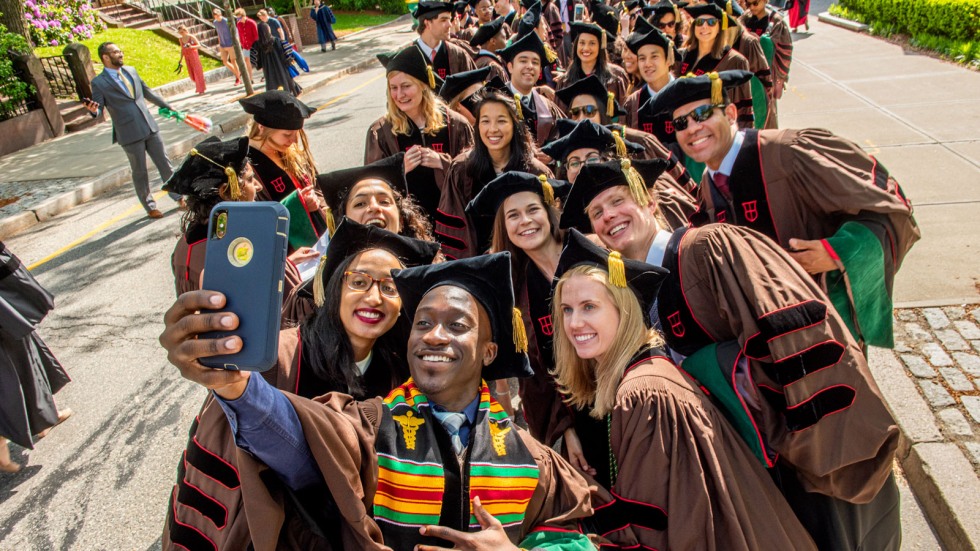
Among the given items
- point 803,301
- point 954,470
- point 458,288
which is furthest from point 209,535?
point 954,470

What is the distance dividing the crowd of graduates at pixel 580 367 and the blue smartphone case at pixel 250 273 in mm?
37

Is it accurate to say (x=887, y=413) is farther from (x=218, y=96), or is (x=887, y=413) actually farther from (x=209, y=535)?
(x=218, y=96)

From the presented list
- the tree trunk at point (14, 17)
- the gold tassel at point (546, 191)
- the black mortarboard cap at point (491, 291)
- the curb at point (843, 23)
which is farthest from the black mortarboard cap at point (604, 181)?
the curb at point (843, 23)

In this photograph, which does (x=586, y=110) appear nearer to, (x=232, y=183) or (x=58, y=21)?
(x=232, y=183)

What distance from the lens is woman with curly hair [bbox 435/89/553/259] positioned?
468cm

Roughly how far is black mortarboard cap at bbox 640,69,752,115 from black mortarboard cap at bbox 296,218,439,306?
5.50ft

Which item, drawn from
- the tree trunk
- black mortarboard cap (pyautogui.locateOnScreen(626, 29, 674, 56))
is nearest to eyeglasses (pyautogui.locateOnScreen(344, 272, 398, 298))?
black mortarboard cap (pyautogui.locateOnScreen(626, 29, 674, 56))

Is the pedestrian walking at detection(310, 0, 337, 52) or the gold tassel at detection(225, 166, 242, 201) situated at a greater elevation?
the pedestrian walking at detection(310, 0, 337, 52)

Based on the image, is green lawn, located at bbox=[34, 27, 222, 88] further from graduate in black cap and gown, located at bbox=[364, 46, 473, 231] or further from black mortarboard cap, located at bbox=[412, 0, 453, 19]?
graduate in black cap and gown, located at bbox=[364, 46, 473, 231]

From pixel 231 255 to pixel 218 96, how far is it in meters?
17.3

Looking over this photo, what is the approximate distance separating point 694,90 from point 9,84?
48.5 ft

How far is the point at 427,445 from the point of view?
7.22ft

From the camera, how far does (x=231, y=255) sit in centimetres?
163

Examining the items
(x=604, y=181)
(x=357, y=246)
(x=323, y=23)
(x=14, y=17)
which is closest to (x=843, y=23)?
(x=323, y=23)
